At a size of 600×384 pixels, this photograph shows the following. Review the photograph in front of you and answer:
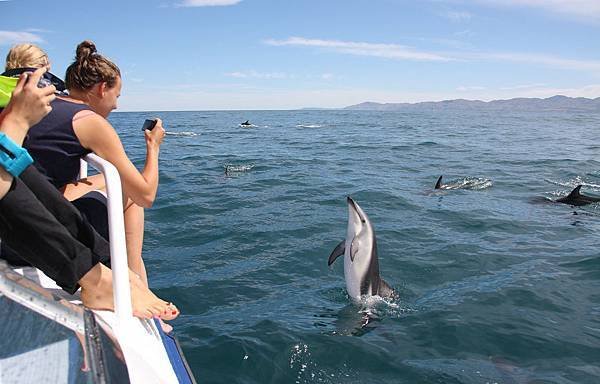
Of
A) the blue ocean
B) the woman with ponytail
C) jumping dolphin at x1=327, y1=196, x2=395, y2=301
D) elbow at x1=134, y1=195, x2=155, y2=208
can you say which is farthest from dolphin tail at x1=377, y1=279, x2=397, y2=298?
elbow at x1=134, y1=195, x2=155, y2=208

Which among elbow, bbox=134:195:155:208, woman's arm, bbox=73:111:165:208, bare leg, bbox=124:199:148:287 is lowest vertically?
bare leg, bbox=124:199:148:287

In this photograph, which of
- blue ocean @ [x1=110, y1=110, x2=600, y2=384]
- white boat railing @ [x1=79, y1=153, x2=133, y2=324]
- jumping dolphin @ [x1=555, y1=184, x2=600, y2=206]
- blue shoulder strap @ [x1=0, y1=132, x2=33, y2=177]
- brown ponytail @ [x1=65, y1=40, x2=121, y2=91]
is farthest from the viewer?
jumping dolphin @ [x1=555, y1=184, x2=600, y2=206]

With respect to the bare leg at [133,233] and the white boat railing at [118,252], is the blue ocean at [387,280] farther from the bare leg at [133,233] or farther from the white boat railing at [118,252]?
the white boat railing at [118,252]

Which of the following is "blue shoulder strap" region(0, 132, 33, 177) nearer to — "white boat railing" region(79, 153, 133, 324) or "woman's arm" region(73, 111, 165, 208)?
"white boat railing" region(79, 153, 133, 324)

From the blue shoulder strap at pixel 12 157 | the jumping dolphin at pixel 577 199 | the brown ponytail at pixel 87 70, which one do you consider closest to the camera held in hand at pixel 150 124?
the brown ponytail at pixel 87 70

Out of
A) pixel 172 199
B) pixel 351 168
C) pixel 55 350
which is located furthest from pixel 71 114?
pixel 351 168

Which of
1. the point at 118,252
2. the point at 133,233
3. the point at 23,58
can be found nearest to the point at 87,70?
the point at 23,58

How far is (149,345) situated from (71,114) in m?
1.72

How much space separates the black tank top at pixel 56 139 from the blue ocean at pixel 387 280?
2627 millimetres

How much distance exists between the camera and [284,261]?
28.1 feet

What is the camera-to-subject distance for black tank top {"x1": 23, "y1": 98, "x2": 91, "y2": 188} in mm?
3502

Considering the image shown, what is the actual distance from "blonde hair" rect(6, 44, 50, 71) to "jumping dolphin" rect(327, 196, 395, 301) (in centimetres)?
456

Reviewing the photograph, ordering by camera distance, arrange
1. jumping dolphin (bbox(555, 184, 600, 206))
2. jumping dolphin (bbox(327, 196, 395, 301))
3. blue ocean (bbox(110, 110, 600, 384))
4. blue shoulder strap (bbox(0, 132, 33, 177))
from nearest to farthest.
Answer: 1. blue shoulder strap (bbox(0, 132, 33, 177))
2. blue ocean (bbox(110, 110, 600, 384))
3. jumping dolphin (bbox(327, 196, 395, 301))
4. jumping dolphin (bbox(555, 184, 600, 206))

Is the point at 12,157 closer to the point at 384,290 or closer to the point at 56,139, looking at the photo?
the point at 56,139
